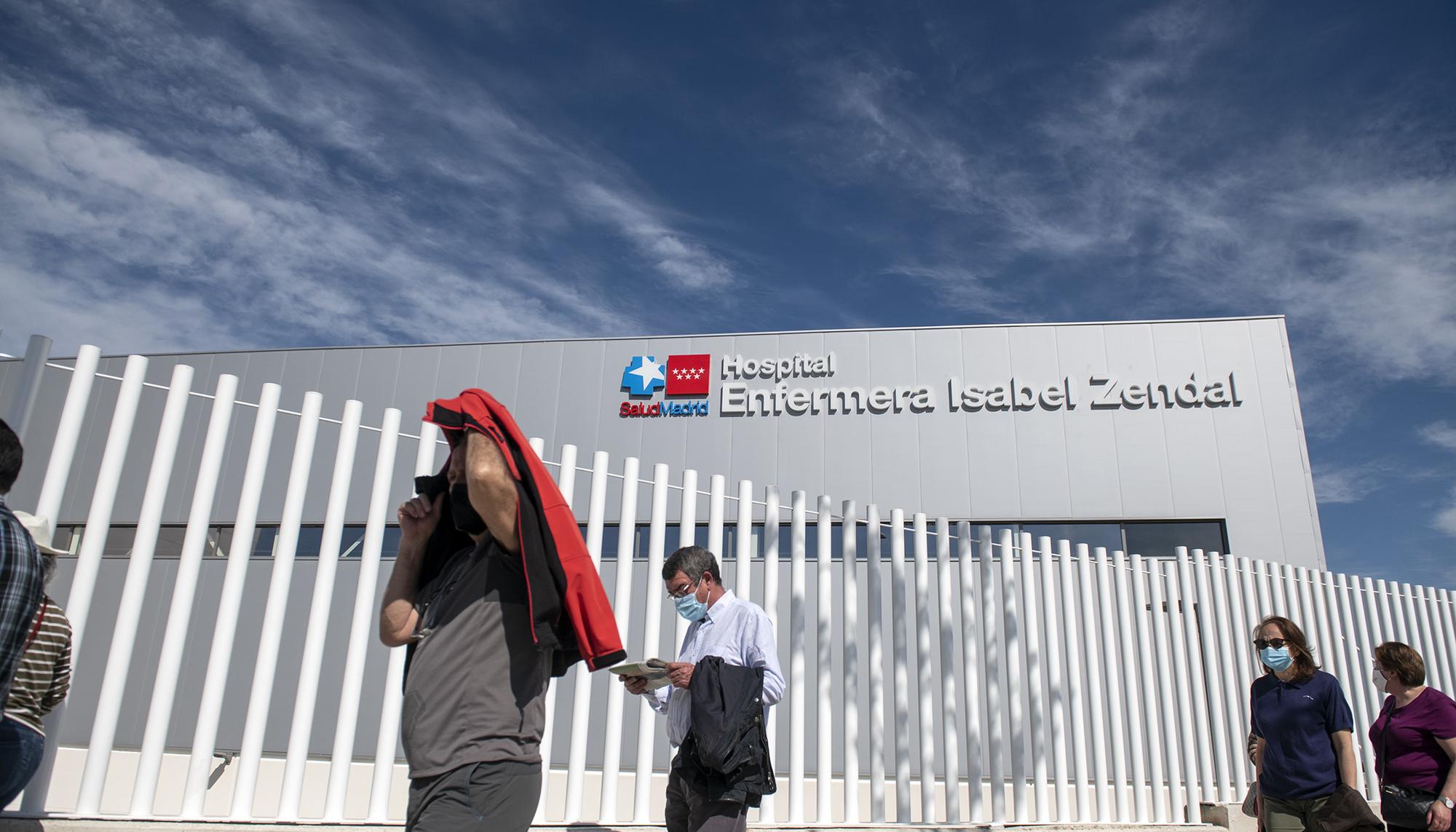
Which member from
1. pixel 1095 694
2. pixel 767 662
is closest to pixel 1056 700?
pixel 1095 694

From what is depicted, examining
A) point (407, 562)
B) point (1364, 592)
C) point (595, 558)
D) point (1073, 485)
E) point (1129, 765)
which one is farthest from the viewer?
point (1073, 485)

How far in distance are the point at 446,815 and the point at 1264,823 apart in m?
4.63

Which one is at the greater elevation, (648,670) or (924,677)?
(924,677)

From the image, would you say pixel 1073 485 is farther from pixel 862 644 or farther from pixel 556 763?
pixel 556 763

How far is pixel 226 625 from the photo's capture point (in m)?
4.40

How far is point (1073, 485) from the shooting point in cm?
1377

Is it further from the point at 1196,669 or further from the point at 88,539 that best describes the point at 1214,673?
the point at 88,539

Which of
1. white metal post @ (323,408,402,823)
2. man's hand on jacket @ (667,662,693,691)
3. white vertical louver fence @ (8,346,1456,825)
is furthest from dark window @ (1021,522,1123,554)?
man's hand on jacket @ (667,662,693,691)

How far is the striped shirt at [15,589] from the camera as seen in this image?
210 centimetres

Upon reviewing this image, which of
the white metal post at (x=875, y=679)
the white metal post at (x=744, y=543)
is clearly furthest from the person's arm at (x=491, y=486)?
the white metal post at (x=875, y=679)

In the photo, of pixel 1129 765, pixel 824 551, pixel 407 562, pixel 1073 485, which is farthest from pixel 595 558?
pixel 1073 485

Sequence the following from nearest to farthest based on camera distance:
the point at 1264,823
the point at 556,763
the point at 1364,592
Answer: the point at 1264,823, the point at 1364,592, the point at 556,763

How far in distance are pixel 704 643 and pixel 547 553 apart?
163cm

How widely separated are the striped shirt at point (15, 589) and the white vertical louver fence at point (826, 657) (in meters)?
1.95
